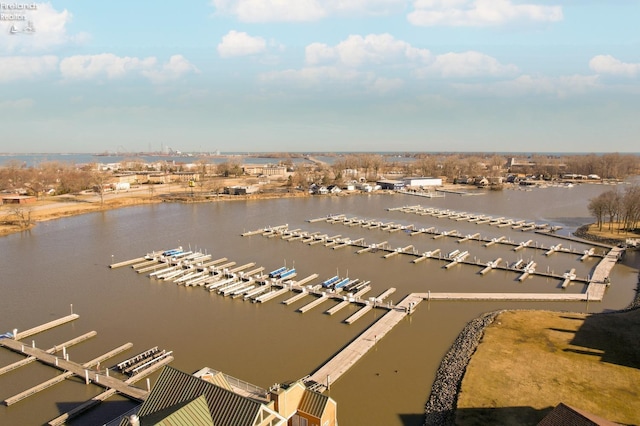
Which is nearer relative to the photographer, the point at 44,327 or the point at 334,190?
the point at 44,327

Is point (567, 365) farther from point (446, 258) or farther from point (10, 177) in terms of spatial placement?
point (10, 177)

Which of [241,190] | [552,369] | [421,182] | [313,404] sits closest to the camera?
[313,404]

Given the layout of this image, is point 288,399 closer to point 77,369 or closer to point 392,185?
point 77,369

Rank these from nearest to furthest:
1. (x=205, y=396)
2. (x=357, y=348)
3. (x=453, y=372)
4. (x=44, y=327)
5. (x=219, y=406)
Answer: (x=219, y=406) < (x=205, y=396) < (x=453, y=372) < (x=357, y=348) < (x=44, y=327)

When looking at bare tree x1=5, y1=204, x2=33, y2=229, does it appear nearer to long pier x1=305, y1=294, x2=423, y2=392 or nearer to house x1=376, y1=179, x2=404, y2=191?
long pier x1=305, y1=294, x2=423, y2=392

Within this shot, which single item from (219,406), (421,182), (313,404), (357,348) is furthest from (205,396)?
(421,182)

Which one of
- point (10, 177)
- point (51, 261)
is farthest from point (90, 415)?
point (10, 177)
